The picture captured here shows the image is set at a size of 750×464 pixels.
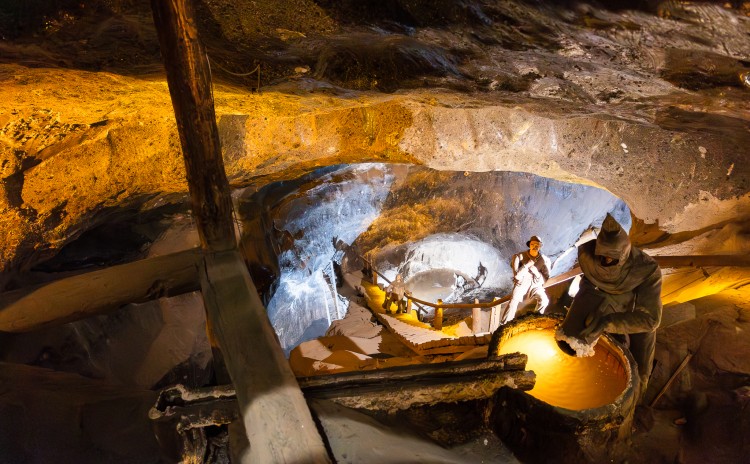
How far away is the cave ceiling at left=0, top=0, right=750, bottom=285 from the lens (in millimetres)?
2271

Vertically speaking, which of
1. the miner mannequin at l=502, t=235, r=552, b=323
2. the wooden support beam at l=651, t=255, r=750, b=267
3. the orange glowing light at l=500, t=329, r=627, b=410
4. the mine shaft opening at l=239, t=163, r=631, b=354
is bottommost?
the mine shaft opening at l=239, t=163, r=631, b=354

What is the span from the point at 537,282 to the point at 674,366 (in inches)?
138

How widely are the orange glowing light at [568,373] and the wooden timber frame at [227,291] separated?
2.12 metres

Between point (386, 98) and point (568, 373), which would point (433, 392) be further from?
point (386, 98)

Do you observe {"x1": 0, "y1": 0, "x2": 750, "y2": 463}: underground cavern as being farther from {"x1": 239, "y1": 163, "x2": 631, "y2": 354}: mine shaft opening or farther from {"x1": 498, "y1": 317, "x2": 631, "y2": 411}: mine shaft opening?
{"x1": 239, "y1": 163, "x2": 631, "y2": 354}: mine shaft opening

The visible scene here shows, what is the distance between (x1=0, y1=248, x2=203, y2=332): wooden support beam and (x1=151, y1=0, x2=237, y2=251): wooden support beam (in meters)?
0.39

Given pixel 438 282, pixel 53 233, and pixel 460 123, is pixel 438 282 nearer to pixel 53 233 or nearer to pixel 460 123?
pixel 460 123

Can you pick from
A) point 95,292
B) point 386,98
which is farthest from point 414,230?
point 95,292

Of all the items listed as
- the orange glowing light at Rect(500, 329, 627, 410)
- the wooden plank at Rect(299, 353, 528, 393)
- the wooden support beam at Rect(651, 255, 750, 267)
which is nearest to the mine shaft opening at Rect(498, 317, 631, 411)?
the orange glowing light at Rect(500, 329, 627, 410)

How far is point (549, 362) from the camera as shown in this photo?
11.8ft

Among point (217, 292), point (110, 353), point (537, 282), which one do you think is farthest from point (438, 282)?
point (217, 292)

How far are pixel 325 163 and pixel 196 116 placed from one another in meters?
3.94

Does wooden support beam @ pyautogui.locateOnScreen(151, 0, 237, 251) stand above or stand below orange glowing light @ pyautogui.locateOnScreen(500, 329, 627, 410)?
above

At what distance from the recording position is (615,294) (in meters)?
3.22
